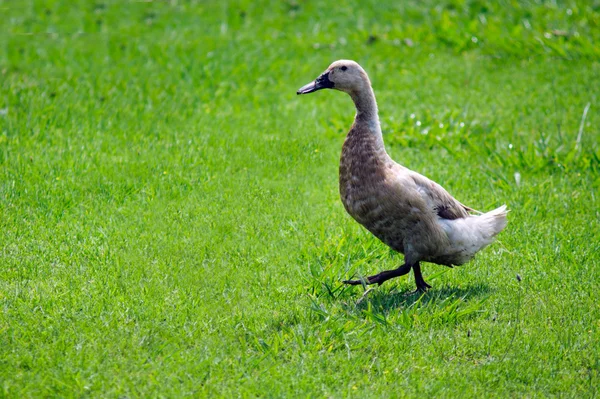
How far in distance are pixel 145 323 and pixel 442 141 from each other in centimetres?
411

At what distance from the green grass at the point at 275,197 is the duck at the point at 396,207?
0.29 meters

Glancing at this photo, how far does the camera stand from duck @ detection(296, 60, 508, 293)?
5336 millimetres

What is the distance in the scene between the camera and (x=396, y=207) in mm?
5312

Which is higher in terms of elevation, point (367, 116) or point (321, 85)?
point (321, 85)

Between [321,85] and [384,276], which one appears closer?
[384,276]

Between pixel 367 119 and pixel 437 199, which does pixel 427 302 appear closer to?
pixel 437 199

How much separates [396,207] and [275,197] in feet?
5.87

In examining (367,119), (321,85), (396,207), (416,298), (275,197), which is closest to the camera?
(396,207)

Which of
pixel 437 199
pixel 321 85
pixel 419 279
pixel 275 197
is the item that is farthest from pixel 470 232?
pixel 275 197

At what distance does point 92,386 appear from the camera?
4285 millimetres

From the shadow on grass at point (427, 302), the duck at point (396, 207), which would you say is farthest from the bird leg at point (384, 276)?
the shadow on grass at point (427, 302)

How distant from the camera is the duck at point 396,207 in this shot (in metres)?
5.34

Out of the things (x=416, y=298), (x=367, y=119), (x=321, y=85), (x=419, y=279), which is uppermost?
(x=321, y=85)

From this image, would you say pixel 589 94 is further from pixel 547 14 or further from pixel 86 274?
pixel 86 274
